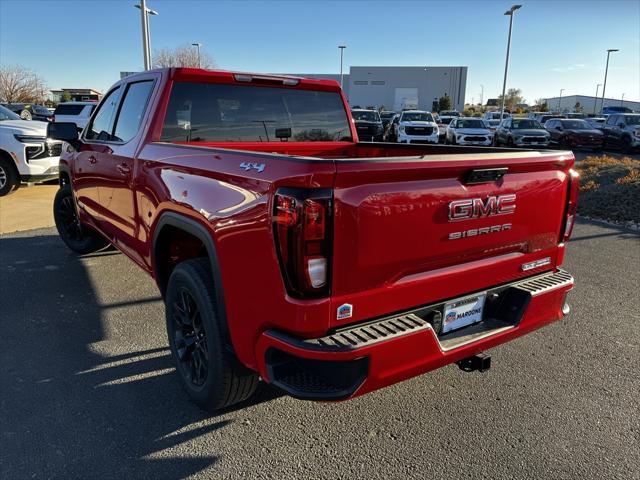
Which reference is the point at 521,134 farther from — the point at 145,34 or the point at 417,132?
the point at 145,34

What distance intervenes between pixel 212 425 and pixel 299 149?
237 cm

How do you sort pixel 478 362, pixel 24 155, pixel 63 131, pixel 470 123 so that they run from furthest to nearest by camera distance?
1. pixel 470 123
2. pixel 24 155
3. pixel 63 131
4. pixel 478 362

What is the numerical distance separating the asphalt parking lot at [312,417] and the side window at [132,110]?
1584mm

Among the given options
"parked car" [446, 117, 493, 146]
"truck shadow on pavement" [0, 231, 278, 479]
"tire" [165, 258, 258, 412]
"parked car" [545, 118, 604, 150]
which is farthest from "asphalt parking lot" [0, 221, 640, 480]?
"parked car" [545, 118, 604, 150]

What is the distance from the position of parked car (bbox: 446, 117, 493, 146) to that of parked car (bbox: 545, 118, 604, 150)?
425cm

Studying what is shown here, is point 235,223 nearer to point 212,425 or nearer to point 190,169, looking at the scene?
point 190,169

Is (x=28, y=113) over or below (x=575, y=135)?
over

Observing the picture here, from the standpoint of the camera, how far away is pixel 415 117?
24.1m

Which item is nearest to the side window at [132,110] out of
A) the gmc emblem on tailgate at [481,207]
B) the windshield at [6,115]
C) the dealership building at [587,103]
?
the gmc emblem on tailgate at [481,207]

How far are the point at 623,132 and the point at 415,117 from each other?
385 inches

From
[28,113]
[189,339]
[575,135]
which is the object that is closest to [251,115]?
[189,339]

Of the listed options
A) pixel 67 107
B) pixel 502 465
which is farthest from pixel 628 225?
pixel 67 107

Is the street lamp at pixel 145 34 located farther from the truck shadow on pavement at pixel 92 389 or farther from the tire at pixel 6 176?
the truck shadow on pavement at pixel 92 389

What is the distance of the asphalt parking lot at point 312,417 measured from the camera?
255 centimetres
